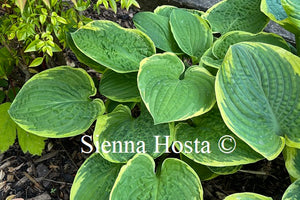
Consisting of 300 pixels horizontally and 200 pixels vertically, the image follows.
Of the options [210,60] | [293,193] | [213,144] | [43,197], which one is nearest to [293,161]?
[293,193]

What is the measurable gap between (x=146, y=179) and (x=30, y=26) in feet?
2.04

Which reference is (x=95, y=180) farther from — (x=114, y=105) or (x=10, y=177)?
(x=10, y=177)

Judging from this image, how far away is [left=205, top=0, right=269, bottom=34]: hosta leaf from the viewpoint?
4.85 feet

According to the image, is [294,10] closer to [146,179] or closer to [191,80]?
[191,80]

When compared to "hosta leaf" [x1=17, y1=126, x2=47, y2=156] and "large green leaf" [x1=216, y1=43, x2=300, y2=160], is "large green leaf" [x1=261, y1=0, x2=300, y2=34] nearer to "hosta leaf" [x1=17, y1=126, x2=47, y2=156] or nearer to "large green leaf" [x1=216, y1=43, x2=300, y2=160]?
"large green leaf" [x1=216, y1=43, x2=300, y2=160]

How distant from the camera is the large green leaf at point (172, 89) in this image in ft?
3.56

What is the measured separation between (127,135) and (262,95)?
45 centimetres

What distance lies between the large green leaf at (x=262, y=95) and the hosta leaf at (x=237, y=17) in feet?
1.34

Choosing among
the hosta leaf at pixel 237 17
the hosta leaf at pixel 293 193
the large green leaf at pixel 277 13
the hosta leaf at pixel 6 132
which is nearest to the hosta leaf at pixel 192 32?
the hosta leaf at pixel 237 17

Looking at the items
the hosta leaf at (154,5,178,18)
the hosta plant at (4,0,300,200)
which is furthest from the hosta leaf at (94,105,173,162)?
the hosta leaf at (154,5,178,18)

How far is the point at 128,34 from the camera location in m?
1.37

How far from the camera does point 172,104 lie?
1.10 m

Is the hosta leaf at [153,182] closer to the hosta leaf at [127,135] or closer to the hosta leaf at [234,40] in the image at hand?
the hosta leaf at [127,135]

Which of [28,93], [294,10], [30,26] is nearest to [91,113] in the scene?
[28,93]
